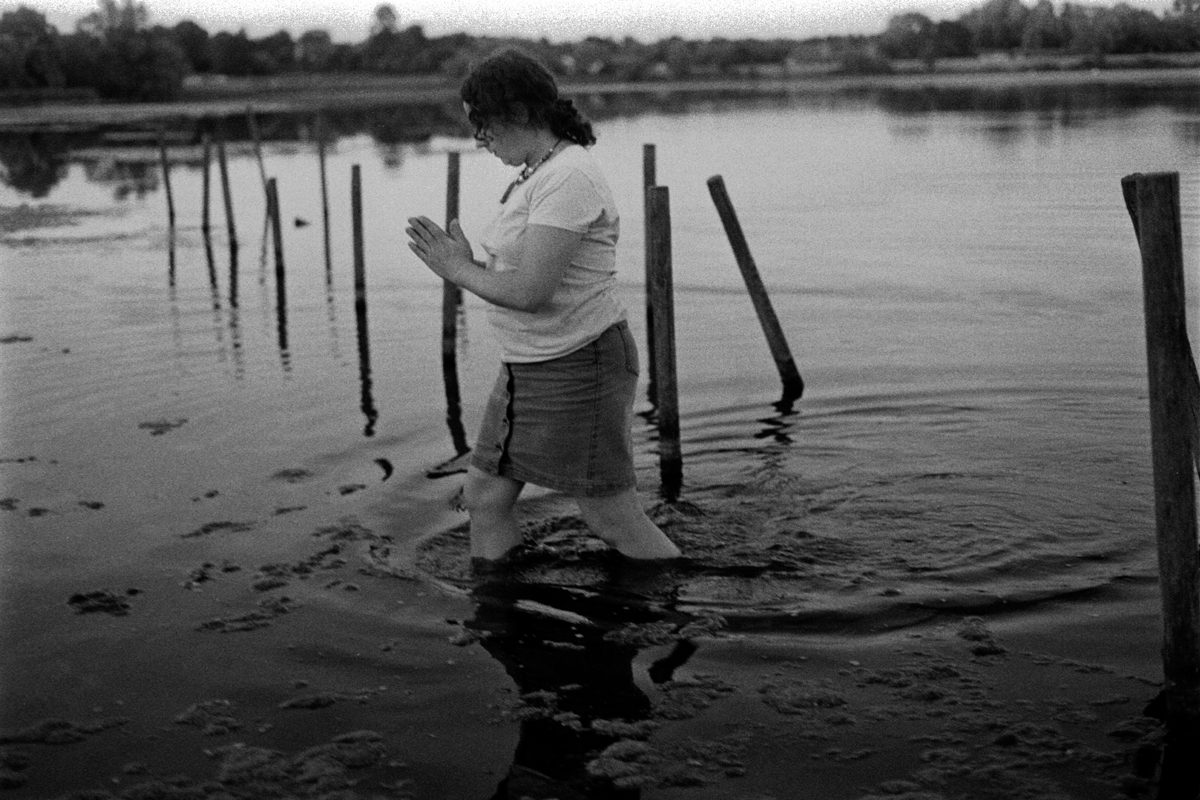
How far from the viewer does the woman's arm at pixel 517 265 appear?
5.55 meters

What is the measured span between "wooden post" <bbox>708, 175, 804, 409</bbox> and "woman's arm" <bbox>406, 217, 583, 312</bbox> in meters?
5.26

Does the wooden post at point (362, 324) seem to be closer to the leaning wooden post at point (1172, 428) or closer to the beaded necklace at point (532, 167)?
the beaded necklace at point (532, 167)

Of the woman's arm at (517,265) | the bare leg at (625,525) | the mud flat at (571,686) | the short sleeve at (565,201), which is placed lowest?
the mud flat at (571,686)

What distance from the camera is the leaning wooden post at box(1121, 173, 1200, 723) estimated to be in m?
4.99

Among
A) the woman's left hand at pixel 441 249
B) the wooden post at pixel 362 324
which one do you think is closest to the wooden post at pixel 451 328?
the wooden post at pixel 362 324

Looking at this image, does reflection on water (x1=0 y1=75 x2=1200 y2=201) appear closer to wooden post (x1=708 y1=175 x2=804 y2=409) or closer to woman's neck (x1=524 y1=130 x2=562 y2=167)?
wooden post (x1=708 y1=175 x2=804 y2=409)

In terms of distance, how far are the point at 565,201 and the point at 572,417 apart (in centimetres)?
102

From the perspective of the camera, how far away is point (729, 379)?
40.9 ft

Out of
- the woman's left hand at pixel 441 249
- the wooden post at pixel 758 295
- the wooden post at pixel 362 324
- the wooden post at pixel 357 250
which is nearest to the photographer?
the woman's left hand at pixel 441 249

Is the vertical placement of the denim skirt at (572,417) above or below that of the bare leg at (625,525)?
above

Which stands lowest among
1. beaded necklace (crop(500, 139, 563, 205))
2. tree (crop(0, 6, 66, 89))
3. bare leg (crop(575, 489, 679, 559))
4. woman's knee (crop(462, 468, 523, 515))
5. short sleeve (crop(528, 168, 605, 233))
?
bare leg (crop(575, 489, 679, 559))

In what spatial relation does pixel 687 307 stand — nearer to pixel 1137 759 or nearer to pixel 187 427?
pixel 187 427

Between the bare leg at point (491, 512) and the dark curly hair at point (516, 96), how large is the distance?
1.64m

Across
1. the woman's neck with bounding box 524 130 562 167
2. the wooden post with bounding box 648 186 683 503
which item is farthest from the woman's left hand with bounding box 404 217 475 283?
the wooden post with bounding box 648 186 683 503
